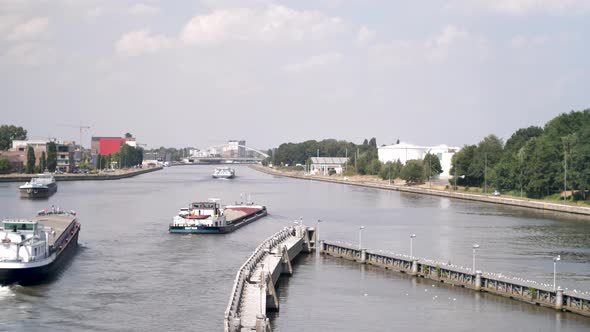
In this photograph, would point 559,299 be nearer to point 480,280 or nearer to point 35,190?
point 480,280

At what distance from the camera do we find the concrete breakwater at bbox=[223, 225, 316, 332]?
22.0m

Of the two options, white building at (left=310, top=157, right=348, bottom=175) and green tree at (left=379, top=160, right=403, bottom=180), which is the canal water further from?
white building at (left=310, top=157, right=348, bottom=175)

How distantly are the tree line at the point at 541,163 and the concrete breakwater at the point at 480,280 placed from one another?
1479 inches

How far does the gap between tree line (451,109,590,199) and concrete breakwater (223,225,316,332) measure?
37.2 m

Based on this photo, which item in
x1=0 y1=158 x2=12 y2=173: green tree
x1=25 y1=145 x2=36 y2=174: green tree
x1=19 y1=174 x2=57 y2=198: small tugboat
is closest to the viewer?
x1=19 y1=174 x2=57 y2=198: small tugboat

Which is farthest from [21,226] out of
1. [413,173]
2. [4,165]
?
[4,165]

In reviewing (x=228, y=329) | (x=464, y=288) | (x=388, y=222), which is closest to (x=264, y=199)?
(x=388, y=222)

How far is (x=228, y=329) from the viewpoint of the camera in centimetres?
2138

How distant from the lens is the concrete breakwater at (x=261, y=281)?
865 inches

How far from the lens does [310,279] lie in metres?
33.9

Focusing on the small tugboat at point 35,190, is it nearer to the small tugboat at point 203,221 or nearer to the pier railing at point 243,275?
the small tugboat at point 203,221

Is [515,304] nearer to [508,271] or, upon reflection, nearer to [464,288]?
[464,288]

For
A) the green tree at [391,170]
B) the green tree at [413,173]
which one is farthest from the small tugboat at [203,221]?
the green tree at [391,170]

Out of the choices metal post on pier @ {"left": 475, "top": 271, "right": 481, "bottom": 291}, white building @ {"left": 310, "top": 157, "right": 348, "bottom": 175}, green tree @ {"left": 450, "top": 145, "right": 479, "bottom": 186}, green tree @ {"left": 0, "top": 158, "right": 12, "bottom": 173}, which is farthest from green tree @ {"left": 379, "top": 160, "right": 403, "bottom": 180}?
metal post on pier @ {"left": 475, "top": 271, "right": 481, "bottom": 291}
